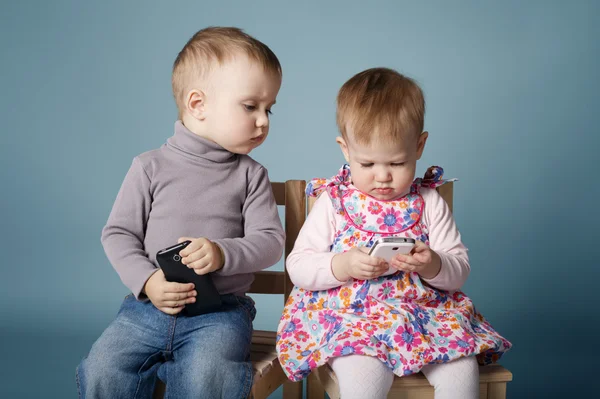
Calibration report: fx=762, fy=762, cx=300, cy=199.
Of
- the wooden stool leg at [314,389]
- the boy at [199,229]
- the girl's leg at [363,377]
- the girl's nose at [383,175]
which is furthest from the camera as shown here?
the wooden stool leg at [314,389]

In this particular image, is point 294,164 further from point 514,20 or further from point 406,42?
point 514,20

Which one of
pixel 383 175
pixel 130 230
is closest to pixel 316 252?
pixel 383 175

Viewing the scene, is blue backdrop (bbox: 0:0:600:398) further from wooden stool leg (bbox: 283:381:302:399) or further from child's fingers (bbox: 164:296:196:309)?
child's fingers (bbox: 164:296:196:309)

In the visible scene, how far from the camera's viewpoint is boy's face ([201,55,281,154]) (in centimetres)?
199

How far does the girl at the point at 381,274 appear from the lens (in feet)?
5.78

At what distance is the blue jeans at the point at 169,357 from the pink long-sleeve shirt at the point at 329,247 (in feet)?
0.68

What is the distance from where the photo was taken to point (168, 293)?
6.10ft

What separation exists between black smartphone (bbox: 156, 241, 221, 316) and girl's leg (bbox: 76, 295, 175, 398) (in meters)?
0.07

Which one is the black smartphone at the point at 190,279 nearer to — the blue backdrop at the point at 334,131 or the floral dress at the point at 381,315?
the floral dress at the point at 381,315

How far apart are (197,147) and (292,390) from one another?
866 millimetres

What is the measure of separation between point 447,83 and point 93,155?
1.56m

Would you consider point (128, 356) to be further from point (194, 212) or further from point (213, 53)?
point (213, 53)

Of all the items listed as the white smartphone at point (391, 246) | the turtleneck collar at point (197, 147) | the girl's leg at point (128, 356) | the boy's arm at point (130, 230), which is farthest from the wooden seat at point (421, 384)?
the turtleneck collar at point (197, 147)

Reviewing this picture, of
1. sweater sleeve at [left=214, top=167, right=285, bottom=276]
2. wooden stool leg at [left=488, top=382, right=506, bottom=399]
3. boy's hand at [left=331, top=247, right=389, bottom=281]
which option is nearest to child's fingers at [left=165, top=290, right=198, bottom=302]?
sweater sleeve at [left=214, top=167, right=285, bottom=276]
